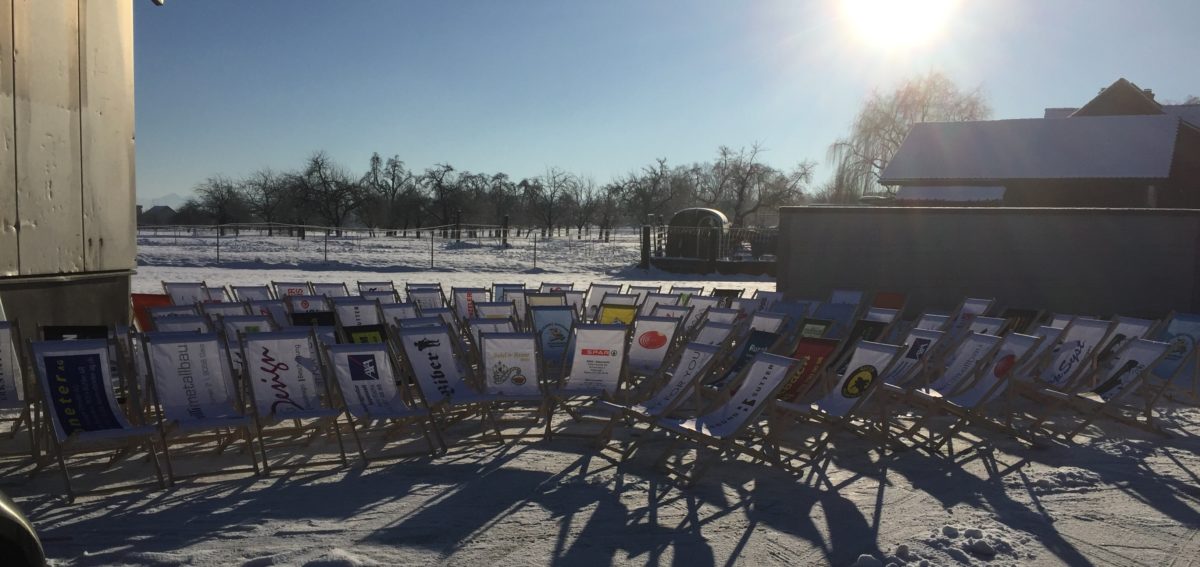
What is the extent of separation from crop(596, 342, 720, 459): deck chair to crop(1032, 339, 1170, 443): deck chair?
2388 mm

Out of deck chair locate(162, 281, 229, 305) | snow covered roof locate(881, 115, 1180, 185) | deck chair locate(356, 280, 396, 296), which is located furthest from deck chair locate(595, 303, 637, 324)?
snow covered roof locate(881, 115, 1180, 185)

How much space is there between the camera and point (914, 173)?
32.5 m

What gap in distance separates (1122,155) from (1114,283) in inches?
787

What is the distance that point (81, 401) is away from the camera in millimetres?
4867

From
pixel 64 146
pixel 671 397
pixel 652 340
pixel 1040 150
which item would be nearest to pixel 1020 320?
pixel 652 340

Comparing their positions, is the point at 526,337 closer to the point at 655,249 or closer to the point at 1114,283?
the point at 1114,283


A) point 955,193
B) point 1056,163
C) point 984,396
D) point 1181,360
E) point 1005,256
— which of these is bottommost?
point 984,396

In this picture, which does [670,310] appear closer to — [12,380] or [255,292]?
[255,292]

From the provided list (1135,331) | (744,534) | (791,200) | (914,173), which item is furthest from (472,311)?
(791,200)

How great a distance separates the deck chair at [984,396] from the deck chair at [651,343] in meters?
1.98

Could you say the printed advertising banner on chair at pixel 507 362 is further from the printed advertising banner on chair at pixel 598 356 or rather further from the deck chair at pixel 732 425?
the deck chair at pixel 732 425

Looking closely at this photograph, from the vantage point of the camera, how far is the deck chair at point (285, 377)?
5.33 meters

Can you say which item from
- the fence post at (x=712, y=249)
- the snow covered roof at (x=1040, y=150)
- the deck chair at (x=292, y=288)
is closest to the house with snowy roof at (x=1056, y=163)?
the snow covered roof at (x=1040, y=150)

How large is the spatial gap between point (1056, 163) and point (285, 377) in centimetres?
3088
